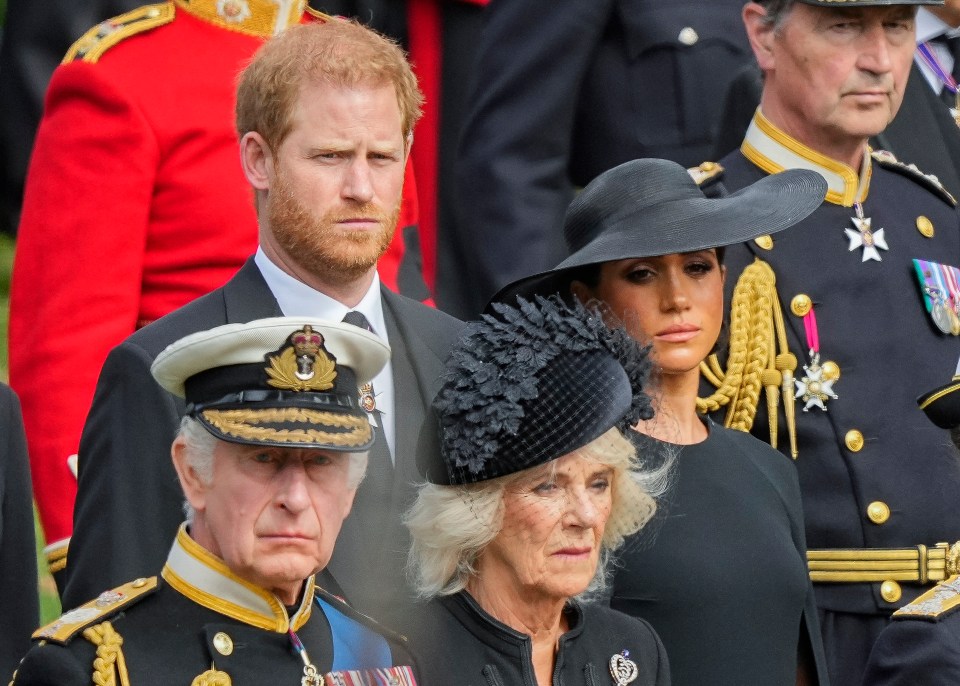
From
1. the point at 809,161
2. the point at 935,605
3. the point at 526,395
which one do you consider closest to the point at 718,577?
the point at 935,605

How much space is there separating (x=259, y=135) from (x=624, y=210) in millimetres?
844

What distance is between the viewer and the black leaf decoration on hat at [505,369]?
12.7ft

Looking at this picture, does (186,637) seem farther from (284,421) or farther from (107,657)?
(284,421)

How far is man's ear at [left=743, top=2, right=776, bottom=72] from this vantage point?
17.9ft

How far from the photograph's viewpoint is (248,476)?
357cm

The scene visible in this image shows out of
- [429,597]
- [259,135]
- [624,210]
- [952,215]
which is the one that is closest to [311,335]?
[429,597]

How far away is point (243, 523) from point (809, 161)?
7.60ft

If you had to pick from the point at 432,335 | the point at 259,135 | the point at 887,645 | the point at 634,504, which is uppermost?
the point at 259,135

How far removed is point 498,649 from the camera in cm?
391

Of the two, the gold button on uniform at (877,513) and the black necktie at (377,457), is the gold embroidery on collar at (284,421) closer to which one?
the black necktie at (377,457)

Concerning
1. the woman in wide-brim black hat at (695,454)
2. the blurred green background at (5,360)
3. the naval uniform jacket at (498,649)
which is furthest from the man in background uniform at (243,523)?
the blurred green background at (5,360)

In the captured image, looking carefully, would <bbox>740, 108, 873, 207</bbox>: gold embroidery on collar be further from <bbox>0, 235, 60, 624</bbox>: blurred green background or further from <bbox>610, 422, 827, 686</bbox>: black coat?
<bbox>0, 235, 60, 624</bbox>: blurred green background

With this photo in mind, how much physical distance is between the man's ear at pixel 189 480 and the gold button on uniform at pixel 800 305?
6.62ft

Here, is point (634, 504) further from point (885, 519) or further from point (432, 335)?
point (885, 519)
